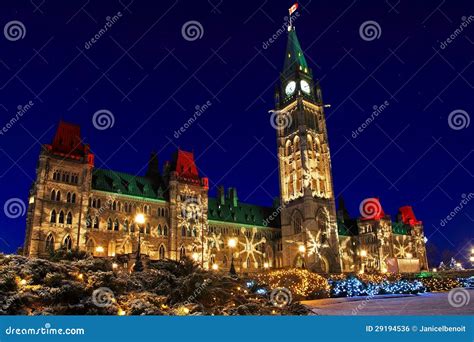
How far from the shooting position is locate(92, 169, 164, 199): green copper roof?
2143 inches

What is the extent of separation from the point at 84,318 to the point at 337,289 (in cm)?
3000

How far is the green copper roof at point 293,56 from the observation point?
83488mm

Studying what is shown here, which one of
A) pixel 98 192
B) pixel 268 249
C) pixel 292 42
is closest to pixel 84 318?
pixel 98 192

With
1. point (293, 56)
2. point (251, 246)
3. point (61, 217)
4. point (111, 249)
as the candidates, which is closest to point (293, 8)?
point (293, 56)

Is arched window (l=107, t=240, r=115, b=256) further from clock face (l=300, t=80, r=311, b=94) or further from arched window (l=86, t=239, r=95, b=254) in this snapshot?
clock face (l=300, t=80, r=311, b=94)

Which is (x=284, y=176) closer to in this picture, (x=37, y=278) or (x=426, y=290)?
(x=426, y=290)

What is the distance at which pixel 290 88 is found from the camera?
82.1m

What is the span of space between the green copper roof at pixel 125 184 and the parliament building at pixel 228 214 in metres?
0.17

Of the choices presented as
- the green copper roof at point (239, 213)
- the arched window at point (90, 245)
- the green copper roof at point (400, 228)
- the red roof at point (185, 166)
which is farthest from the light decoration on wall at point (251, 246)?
the green copper roof at point (400, 228)

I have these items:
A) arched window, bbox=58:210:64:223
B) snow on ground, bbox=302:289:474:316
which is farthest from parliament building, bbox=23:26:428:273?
snow on ground, bbox=302:289:474:316

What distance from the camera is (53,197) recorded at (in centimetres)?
4691

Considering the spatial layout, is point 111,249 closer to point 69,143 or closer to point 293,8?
point 69,143

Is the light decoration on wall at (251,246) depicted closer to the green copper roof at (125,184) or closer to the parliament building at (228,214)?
the parliament building at (228,214)

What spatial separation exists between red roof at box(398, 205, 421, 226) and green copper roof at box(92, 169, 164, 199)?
70.7m
